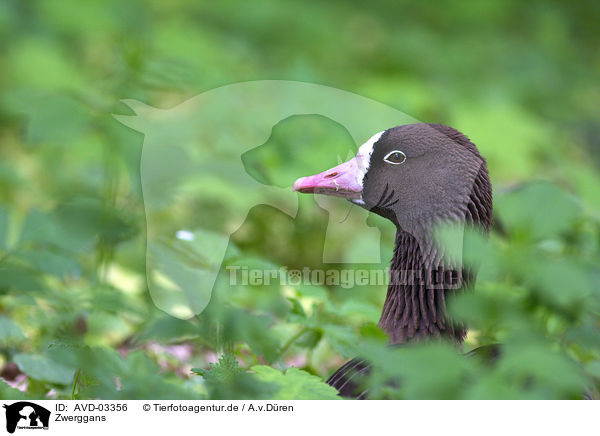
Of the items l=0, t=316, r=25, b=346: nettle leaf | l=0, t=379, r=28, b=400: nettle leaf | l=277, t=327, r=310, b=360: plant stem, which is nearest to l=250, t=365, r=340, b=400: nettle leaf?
l=277, t=327, r=310, b=360: plant stem

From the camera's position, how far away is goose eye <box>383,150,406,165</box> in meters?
1.95

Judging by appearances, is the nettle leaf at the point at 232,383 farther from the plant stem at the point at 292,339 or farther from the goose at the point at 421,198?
the goose at the point at 421,198

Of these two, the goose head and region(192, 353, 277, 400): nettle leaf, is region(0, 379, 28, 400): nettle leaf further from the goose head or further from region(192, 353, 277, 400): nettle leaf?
the goose head

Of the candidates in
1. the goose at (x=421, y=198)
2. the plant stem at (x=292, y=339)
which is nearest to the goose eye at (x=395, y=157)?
the goose at (x=421, y=198)

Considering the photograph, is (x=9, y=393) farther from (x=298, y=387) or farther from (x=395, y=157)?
(x=395, y=157)

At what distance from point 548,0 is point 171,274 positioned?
521 cm

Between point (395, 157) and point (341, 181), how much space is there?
157 mm

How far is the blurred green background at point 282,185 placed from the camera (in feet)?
4.62

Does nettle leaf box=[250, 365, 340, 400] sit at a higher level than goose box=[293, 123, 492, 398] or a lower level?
lower

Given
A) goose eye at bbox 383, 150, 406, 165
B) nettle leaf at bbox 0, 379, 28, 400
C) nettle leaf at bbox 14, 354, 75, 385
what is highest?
goose eye at bbox 383, 150, 406, 165

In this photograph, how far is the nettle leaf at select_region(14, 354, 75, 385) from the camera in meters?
1.80
